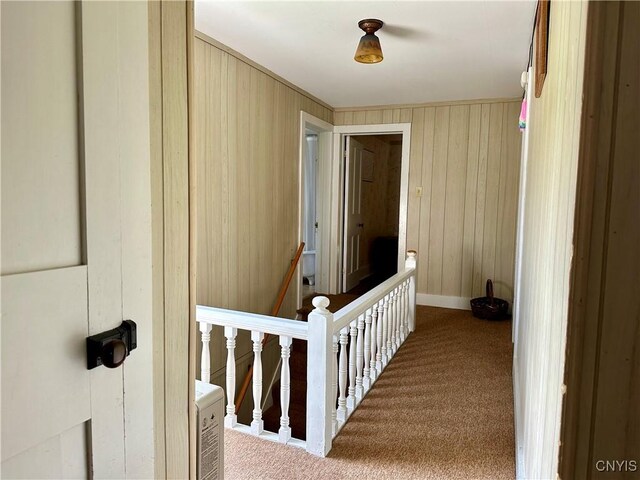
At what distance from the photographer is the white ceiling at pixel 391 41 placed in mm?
2422

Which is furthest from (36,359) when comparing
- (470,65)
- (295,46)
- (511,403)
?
(470,65)

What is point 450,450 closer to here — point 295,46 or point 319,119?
point 295,46

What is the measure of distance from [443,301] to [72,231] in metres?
4.62

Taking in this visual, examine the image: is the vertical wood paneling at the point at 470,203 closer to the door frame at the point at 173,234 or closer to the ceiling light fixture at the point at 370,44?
the ceiling light fixture at the point at 370,44

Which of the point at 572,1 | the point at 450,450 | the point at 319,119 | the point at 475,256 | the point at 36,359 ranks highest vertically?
the point at 319,119

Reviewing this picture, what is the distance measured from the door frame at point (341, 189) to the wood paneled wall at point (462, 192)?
6 cm

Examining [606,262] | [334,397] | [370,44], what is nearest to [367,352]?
[334,397]

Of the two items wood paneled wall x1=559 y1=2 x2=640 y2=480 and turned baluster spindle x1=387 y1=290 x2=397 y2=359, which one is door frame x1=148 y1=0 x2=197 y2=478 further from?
turned baluster spindle x1=387 y1=290 x2=397 y2=359

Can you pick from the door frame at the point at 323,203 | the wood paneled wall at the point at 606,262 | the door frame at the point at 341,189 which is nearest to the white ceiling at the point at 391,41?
the door frame at the point at 341,189

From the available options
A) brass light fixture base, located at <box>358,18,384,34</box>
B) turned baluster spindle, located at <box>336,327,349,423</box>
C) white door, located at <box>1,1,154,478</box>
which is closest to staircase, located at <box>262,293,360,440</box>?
turned baluster spindle, located at <box>336,327,349,423</box>

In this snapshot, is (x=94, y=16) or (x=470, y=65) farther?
(x=470, y=65)

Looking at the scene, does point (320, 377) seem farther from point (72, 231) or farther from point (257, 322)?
point (72, 231)

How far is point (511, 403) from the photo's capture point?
2.54 meters

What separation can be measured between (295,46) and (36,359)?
294 centimetres
